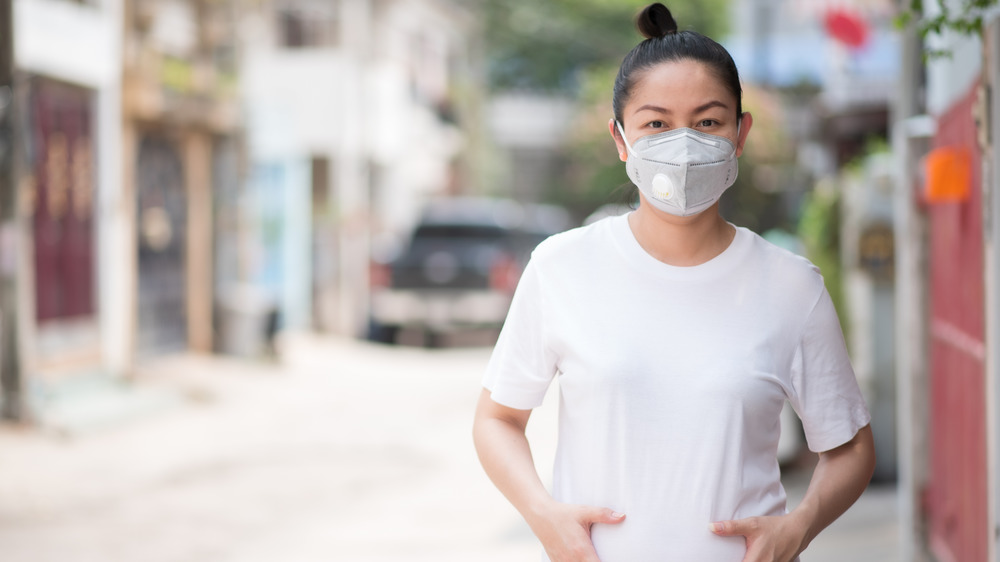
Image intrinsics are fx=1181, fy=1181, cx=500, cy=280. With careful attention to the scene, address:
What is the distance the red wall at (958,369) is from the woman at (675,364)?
7.41 ft

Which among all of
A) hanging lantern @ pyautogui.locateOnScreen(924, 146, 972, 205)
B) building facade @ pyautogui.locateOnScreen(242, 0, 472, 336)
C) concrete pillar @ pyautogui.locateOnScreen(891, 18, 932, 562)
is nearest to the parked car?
building facade @ pyautogui.locateOnScreen(242, 0, 472, 336)

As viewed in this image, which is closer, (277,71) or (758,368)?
(758,368)

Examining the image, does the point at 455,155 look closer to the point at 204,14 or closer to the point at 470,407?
the point at 204,14

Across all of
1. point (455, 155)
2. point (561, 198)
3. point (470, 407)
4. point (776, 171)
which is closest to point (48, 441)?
point (470, 407)

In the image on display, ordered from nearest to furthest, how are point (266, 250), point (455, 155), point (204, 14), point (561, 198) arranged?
1. point (204, 14)
2. point (266, 250)
3. point (455, 155)
4. point (561, 198)

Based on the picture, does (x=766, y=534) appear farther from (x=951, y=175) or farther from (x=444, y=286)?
(x=444, y=286)

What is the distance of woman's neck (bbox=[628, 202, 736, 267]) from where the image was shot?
7.13ft

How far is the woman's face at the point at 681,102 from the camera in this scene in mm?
2143

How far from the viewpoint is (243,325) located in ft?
46.8

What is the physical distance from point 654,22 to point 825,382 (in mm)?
751

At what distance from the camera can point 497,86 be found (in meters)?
38.0

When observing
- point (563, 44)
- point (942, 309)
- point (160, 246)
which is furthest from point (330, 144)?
point (563, 44)

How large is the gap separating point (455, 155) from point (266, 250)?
1252cm

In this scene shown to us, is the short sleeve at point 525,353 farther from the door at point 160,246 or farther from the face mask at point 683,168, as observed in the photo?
the door at point 160,246
